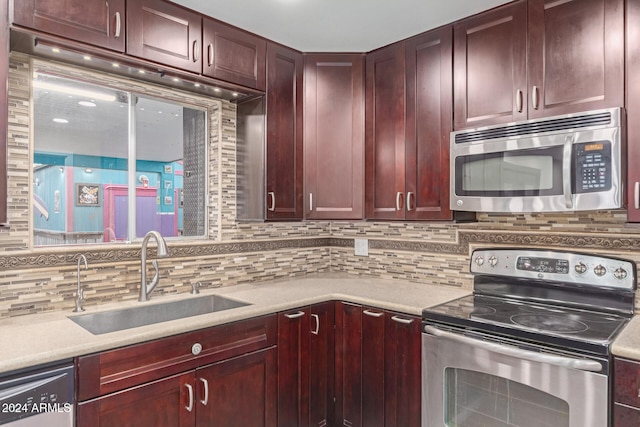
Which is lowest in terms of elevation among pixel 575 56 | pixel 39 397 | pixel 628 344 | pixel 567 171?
pixel 39 397

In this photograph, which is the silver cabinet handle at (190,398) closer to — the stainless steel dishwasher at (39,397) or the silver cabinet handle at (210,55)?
the stainless steel dishwasher at (39,397)

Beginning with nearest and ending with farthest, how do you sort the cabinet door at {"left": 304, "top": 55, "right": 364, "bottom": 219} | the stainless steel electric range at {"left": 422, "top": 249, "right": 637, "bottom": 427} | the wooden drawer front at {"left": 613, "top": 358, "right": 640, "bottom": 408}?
the wooden drawer front at {"left": 613, "top": 358, "right": 640, "bottom": 408}, the stainless steel electric range at {"left": 422, "top": 249, "right": 637, "bottom": 427}, the cabinet door at {"left": 304, "top": 55, "right": 364, "bottom": 219}

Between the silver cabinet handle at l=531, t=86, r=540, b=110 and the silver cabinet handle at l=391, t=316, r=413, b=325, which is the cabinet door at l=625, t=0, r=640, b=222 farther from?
the silver cabinet handle at l=391, t=316, r=413, b=325

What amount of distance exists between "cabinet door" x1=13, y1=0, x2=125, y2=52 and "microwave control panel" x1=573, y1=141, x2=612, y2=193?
6.73 ft

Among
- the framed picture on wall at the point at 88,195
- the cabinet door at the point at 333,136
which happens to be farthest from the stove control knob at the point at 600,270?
the framed picture on wall at the point at 88,195

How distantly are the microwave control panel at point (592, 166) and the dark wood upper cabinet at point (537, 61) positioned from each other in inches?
7.5

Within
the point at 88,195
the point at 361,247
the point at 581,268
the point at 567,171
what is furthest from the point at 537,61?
Result: the point at 88,195

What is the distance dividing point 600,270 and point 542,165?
0.57 metres

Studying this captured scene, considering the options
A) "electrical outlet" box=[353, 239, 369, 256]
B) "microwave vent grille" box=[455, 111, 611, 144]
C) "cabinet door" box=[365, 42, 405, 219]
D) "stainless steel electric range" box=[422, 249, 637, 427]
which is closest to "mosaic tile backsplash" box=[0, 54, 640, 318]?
"electrical outlet" box=[353, 239, 369, 256]

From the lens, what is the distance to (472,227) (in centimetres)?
240

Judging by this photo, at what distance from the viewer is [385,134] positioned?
250 centimetres

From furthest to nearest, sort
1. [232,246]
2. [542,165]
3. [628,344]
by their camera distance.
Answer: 1. [232,246]
2. [542,165]
3. [628,344]

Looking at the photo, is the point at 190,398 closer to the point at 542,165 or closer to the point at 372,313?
the point at 372,313

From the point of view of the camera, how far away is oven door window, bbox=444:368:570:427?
157 cm
